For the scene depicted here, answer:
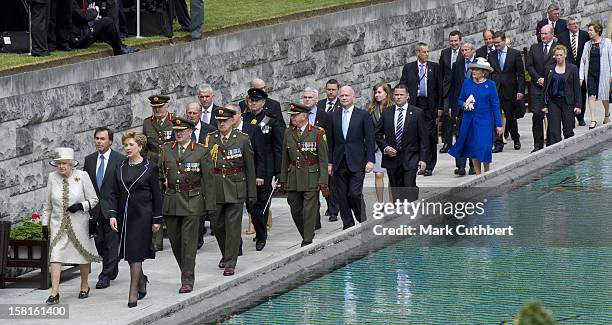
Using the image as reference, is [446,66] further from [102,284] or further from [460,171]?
[102,284]

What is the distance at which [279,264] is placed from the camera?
16453 mm

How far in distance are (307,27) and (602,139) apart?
529cm

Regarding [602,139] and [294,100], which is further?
[602,139]

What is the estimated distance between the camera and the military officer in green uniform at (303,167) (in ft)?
57.3

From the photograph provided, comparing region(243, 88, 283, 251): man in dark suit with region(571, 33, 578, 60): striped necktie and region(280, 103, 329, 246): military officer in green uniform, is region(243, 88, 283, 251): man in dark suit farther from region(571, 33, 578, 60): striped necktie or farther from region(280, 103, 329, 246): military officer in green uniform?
region(571, 33, 578, 60): striped necktie

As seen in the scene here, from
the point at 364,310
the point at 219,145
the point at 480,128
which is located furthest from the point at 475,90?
the point at 364,310

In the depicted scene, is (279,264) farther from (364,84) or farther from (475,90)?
(364,84)

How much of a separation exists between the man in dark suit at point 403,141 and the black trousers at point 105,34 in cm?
350

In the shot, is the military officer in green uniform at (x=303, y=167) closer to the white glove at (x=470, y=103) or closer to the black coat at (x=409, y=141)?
the black coat at (x=409, y=141)

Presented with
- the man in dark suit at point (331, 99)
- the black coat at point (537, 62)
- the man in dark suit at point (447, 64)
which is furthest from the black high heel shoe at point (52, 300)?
the black coat at point (537, 62)

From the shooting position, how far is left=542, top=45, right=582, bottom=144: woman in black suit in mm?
24266

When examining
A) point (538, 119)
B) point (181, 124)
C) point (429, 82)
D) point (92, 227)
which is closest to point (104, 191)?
point (92, 227)

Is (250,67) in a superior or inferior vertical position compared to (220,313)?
superior

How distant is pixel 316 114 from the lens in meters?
19.2
